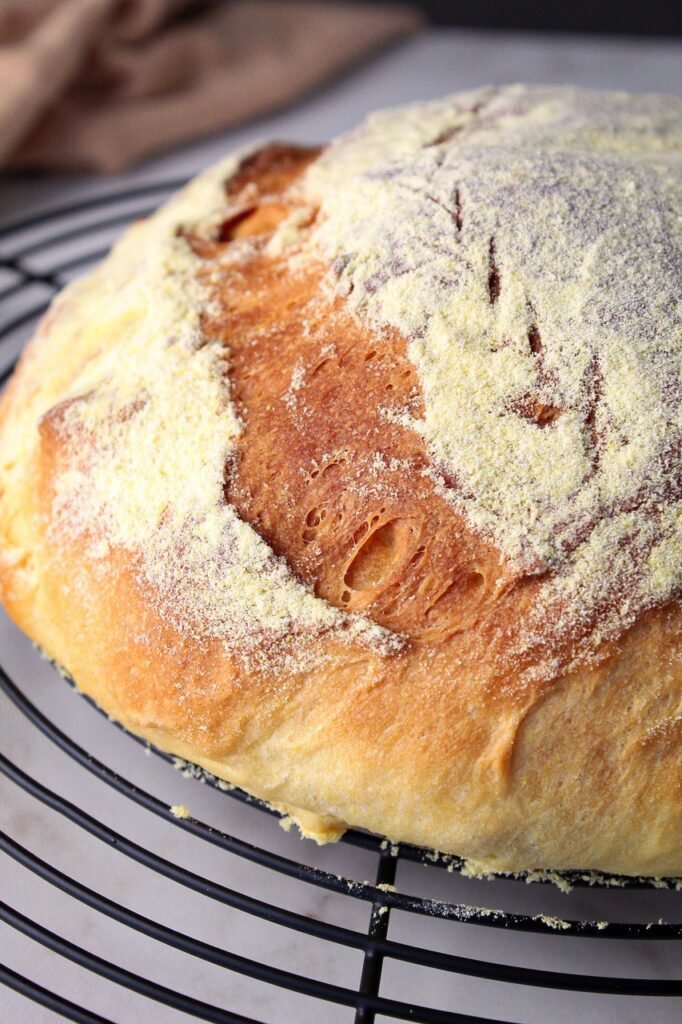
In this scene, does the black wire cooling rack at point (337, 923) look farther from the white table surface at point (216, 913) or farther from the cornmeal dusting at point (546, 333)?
the cornmeal dusting at point (546, 333)

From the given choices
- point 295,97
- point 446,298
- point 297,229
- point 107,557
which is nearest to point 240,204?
point 297,229

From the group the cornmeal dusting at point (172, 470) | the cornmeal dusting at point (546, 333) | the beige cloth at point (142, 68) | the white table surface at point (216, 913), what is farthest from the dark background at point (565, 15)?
the white table surface at point (216, 913)

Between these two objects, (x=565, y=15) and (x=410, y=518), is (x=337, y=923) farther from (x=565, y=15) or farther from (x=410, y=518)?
(x=565, y=15)

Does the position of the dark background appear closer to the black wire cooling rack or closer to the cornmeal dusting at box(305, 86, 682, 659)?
the cornmeal dusting at box(305, 86, 682, 659)

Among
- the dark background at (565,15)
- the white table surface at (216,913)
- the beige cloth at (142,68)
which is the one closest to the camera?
the white table surface at (216,913)

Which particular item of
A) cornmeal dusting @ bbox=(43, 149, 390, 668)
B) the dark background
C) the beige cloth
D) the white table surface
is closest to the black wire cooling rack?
the white table surface

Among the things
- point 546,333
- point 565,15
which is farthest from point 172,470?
point 565,15
